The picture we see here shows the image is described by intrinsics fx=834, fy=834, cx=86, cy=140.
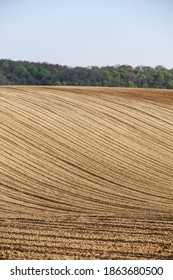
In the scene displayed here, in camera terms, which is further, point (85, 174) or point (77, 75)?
point (77, 75)

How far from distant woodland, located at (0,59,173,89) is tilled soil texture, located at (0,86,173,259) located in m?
20.2

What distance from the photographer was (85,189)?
24.8 metres

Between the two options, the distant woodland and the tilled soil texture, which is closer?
the tilled soil texture

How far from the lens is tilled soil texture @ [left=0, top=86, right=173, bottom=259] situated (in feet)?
44.3

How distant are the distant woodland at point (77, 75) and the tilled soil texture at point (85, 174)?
66.1ft

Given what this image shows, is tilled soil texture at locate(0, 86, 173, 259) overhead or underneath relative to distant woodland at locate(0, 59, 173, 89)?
underneath

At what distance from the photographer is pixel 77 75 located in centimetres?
6419

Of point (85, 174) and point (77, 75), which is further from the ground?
point (77, 75)

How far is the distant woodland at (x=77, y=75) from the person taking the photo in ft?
202

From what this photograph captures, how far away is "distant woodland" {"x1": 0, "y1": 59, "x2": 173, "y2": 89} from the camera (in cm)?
6166

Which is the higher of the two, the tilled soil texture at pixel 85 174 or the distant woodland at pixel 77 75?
the distant woodland at pixel 77 75

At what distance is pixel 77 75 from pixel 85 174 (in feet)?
125
